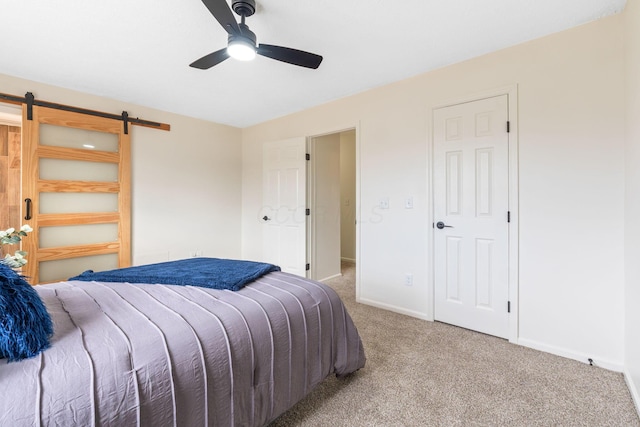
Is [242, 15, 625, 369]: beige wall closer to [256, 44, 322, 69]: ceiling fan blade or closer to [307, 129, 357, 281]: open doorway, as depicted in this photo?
[256, 44, 322, 69]: ceiling fan blade

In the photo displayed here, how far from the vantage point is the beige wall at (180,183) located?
3.54 meters

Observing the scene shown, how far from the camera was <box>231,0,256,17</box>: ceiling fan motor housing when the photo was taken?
1689 millimetres

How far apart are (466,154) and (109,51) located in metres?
3.15

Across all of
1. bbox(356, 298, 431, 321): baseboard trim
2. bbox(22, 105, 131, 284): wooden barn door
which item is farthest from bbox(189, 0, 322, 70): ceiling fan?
bbox(356, 298, 431, 321): baseboard trim

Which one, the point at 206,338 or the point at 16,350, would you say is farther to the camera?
the point at 206,338

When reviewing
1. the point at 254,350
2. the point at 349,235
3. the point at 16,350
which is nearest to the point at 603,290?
the point at 254,350

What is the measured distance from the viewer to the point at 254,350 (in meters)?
1.22

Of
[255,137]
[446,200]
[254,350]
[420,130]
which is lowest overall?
[254,350]

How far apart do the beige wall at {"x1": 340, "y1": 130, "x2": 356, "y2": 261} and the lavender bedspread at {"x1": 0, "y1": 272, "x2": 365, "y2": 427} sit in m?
3.82

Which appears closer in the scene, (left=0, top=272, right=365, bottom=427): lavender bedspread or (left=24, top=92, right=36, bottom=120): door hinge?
(left=0, top=272, right=365, bottom=427): lavender bedspread

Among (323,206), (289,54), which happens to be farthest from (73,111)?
(323,206)

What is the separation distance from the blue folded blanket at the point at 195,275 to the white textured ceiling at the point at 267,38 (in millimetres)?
1712

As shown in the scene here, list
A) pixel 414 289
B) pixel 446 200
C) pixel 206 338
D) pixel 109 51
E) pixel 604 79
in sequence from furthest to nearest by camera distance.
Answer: pixel 414 289
pixel 446 200
pixel 109 51
pixel 604 79
pixel 206 338

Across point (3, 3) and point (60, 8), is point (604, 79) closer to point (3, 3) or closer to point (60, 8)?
point (60, 8)
